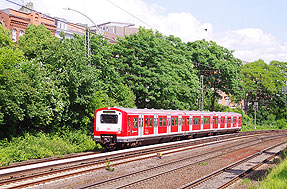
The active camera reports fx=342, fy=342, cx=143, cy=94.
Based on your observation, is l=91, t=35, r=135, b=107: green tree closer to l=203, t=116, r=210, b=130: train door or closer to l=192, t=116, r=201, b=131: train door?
l=192, t=116, r=201, b=131: train door

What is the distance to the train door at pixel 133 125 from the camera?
2289 centimetres

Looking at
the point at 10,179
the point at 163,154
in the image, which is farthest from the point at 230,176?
the point at 10,179

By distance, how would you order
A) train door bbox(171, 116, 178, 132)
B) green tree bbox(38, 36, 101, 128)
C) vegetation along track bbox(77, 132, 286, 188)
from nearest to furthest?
vegetation along track bbox(77, 132, 286, 188), green tree bbox(38, 36, 101, 128), train door bbox(171, 116, 178, 132)

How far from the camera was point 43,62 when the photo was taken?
23062 millimetres

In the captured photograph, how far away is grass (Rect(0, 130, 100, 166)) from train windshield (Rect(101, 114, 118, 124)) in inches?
81.1

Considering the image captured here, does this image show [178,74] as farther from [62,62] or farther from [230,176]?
[230,176]

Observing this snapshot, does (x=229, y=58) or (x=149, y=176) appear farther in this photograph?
(x=229, y=58)

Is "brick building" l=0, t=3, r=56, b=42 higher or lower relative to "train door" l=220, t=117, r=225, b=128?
higher

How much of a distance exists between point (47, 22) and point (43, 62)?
34.5m

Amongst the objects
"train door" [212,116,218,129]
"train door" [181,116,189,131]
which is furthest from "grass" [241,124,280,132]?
"train door" [181,116,189,131]

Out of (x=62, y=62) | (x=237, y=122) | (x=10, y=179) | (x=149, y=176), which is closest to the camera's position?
(x=10, y=179)

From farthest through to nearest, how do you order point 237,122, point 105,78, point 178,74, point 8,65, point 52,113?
1. point 237,122
2. point 178,74
3. point 105,78
4. point 52,113
5. point 8,65

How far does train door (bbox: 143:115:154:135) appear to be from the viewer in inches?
985

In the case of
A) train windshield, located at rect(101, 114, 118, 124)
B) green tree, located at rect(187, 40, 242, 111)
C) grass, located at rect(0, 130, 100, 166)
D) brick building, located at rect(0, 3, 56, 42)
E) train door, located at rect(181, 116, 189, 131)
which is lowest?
grass, located at rect(0, 130, 100, 166)
